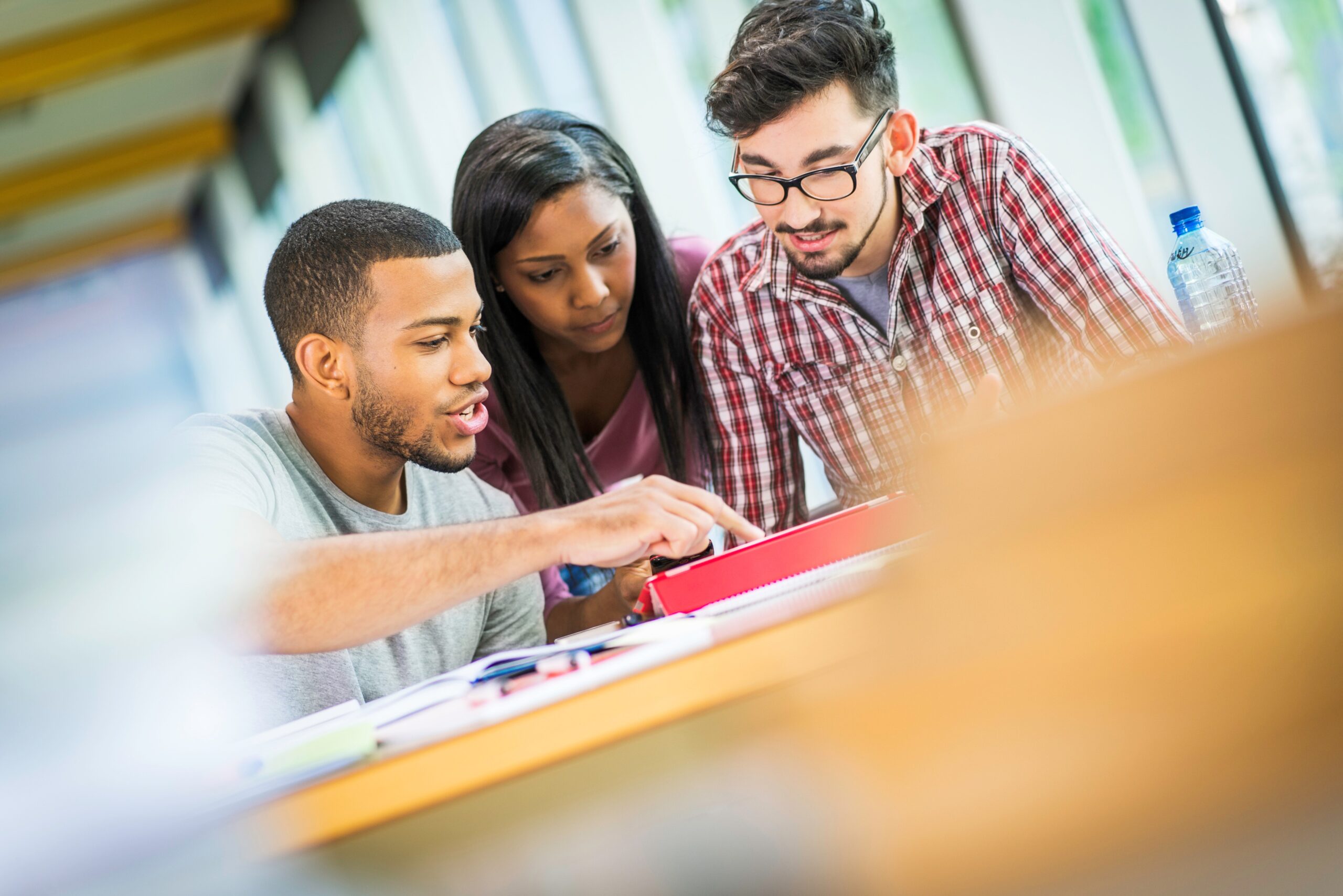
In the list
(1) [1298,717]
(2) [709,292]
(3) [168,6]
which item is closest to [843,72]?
(2) [709,292]

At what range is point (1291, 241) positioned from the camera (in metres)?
2.02

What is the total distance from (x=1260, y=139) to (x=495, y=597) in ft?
5.12

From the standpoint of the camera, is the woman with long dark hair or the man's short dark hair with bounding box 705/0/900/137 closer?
the man's short dark hair with bounding box 705/0/900/137

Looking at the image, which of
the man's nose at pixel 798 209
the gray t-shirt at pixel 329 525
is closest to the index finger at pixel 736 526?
the gray t-shirt at pixel 329 525

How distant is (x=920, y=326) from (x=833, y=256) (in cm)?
23

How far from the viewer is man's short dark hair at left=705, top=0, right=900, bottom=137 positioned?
1.69m

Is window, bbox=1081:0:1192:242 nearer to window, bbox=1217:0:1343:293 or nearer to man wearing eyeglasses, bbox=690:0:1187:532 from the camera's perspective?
window, bbox=1217:0:1343:293

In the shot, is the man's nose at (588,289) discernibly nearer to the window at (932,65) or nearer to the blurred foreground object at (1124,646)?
the window at (932,65)

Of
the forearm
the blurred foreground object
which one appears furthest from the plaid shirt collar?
the blurred foreground object

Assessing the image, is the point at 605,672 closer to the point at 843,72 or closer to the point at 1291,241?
the point at 843,72

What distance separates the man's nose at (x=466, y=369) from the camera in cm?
164

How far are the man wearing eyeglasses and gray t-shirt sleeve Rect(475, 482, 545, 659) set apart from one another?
0.40 meters

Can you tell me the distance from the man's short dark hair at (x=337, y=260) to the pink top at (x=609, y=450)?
382 millimetres

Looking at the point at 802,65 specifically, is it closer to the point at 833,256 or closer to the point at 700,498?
the point at 833,256
